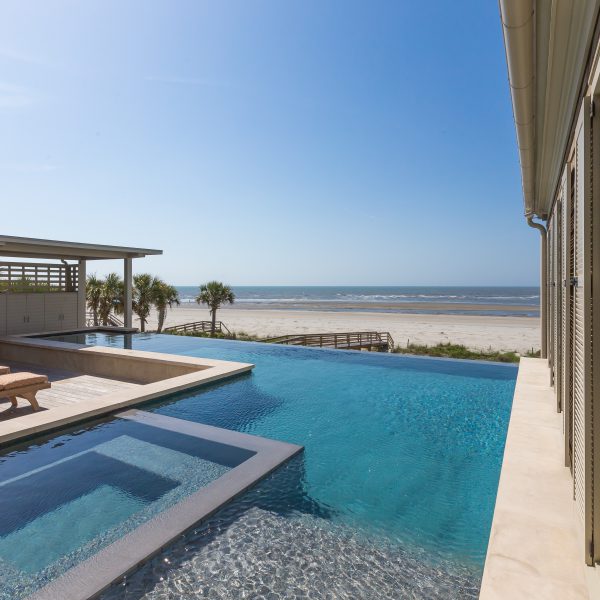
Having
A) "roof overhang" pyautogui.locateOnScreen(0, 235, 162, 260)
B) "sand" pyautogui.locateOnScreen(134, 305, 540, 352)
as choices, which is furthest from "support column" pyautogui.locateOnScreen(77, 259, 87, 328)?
"sand" pyautogui.locateOnScreen(134, 305, 540, 352)

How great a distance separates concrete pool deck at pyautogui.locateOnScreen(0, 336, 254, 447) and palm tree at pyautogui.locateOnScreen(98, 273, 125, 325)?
25.4 feet

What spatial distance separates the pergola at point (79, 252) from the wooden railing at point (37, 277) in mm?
305

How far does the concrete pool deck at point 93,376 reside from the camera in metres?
5.11

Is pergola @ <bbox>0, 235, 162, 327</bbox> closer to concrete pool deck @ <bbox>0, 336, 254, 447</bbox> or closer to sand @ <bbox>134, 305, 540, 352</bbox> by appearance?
concrete pool deck @ <bbox>0, 336, 254, 447</bbox>

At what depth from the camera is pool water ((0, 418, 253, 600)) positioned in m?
2.92

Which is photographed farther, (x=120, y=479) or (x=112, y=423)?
(x=112, y=423)

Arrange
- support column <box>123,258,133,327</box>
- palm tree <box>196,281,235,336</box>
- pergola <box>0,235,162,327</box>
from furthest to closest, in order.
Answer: palm tree <box>196,281,235,336</box>, support column <box>123,258,133,327</box>, pergola <box>0,235,162,327</box>

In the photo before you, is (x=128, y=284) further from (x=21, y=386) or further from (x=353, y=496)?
(x=353, y=496)

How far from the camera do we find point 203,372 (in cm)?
762

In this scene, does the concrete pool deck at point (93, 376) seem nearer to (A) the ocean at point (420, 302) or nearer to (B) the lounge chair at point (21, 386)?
(B) the lounge chair at point (21, 386)

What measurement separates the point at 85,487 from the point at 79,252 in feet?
37.9

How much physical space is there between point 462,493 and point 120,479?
338cm

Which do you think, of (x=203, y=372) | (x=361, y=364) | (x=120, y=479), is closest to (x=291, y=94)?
(x=361, y=364)

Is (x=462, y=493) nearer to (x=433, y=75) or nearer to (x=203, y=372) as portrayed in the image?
(x=203, y=372)
